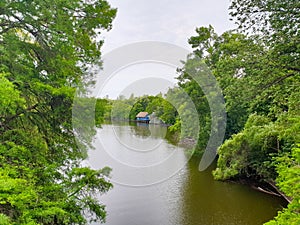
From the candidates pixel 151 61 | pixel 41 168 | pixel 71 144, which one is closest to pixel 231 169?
pixel 151 61

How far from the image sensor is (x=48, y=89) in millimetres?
4469

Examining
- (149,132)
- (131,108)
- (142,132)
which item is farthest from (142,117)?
(131,108)

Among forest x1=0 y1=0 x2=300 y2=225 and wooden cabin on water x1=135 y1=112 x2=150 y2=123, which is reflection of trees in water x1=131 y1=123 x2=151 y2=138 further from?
forest x1=0 y1=0 x2=300 y2=225

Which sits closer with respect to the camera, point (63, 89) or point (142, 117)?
point (63, 89)

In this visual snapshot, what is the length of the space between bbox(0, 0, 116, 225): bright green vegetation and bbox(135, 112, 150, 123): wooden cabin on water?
106ft

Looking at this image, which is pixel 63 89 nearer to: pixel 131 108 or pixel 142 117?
pixel 131 108

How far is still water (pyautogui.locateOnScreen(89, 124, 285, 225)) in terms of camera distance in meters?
8.47

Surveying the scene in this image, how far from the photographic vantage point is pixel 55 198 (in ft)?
14.1

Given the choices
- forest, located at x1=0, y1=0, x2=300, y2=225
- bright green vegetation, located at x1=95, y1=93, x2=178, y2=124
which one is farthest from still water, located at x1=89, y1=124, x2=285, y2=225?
forest, located at x1=0, y1=0, x2=300, y2=225

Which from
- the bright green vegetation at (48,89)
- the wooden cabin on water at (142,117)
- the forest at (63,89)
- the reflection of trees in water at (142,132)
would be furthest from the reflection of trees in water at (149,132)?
the bright green vegetation at (48,89)

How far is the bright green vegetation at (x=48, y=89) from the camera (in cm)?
411

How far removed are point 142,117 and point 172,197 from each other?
29401 mm

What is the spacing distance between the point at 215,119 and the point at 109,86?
1041 centimetres

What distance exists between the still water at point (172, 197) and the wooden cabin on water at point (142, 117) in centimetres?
2377
